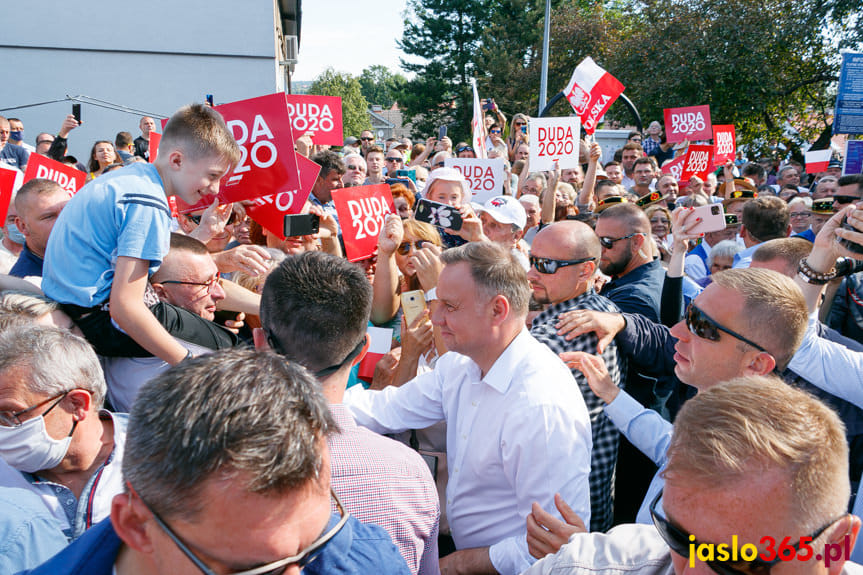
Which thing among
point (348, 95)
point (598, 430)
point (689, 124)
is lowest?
point (598, 430)

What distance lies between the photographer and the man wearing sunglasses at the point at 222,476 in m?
1.11

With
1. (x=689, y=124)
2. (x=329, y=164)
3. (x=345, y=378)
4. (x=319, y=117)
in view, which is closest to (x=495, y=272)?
(x=345, y=378)

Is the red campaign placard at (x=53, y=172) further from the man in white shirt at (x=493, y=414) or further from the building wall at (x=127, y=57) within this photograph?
the building wall at (x=127, y=57)

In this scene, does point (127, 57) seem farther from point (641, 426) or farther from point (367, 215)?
point (641, 426)

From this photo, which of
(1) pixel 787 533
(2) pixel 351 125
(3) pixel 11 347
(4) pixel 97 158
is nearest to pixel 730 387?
(1) pixel 787 533

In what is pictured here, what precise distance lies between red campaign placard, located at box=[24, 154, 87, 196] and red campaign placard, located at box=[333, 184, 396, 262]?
229 centimetres

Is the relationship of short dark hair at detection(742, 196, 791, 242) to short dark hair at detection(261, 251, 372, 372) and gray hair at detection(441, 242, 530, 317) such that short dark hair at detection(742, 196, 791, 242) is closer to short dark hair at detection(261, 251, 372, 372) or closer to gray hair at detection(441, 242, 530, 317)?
gray hair at detection(441, 242, 530, 317)

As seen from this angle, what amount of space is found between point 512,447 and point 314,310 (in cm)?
90

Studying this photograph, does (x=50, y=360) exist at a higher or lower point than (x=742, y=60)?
lower

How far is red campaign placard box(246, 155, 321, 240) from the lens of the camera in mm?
4258

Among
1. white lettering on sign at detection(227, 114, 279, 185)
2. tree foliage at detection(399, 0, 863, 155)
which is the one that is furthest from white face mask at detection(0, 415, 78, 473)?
tree foliage at detection(399, 0, 863, 155)

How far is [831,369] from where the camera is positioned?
279 centimetres

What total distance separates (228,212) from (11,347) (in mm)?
2387

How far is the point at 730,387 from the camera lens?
4.84ft
